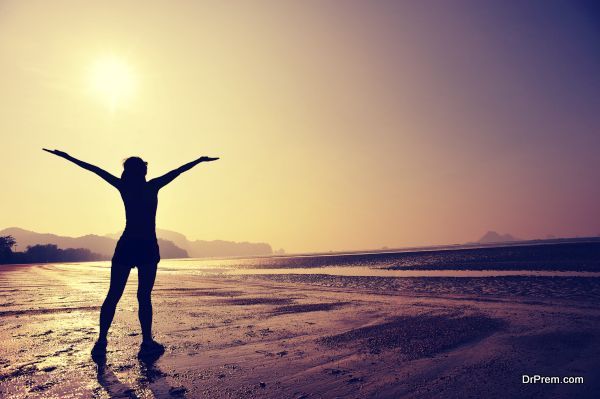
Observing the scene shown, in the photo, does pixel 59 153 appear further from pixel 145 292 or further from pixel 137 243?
pixel 145 292

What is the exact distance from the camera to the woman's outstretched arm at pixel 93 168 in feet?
16.0

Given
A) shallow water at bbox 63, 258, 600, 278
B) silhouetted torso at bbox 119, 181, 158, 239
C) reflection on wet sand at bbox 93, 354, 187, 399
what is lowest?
shallow water at bbox 63, 258, 600, 278

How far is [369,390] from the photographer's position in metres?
3.09

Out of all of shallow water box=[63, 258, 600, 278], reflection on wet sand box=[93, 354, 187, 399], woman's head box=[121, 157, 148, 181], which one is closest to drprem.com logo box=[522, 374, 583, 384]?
reflection on wet sand box=[93, 354, 187, 399]

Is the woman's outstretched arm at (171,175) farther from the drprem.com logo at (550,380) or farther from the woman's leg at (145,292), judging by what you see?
the drprem.com logo at (550,380)

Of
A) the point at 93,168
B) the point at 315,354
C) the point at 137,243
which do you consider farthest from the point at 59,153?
the point at 315,354

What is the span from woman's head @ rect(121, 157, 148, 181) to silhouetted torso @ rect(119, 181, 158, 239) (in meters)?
0.09

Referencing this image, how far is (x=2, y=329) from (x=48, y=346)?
2.19 metres

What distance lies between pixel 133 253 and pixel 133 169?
1.27 meters

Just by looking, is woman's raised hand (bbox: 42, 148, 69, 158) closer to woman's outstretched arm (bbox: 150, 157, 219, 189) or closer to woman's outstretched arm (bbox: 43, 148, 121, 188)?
woman's outstretched arm (bbox: 43, 148, 121, 188)

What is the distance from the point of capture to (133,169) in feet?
16.8

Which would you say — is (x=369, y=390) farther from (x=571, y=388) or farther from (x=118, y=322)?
(x=118, y=322)

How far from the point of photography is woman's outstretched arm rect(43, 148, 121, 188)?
489cm

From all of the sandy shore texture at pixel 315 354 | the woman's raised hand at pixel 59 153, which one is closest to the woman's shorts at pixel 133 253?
the sandy shore texture at pixel 315 354
